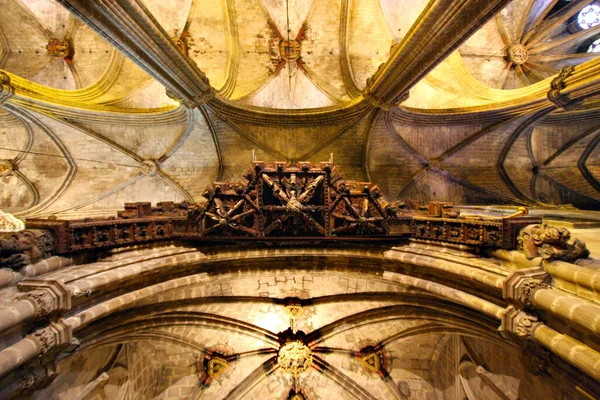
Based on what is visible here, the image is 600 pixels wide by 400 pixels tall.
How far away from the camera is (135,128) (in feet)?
30.0

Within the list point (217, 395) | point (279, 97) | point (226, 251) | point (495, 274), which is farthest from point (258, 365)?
point (279, 97)

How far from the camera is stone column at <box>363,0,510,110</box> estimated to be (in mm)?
4586

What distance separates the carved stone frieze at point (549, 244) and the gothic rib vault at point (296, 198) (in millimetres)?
26

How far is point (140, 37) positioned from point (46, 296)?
14.7 ft

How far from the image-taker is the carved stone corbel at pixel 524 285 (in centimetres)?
281

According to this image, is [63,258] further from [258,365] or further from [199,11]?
[199,11]

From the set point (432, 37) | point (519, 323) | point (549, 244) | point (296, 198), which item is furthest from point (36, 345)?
point (432, 37)

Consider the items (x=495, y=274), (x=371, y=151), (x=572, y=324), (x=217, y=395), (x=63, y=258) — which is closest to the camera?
(x=572, y=324)

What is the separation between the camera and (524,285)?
112 inches

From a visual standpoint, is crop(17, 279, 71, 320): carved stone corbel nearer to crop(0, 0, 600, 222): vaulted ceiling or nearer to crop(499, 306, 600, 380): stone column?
crop(499, 306, 600, 380): stone column

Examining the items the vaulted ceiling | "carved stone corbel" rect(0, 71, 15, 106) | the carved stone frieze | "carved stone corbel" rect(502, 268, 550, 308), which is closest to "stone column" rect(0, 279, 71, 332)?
"carved stone corbel" rect(502, 268, 550, 308)

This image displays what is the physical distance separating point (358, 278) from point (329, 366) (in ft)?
7.59

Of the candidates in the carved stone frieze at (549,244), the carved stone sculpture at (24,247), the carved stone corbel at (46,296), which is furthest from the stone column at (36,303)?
the carved stone frieze at (549,244)

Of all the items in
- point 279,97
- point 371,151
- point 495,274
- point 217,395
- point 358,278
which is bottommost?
point 217,395
